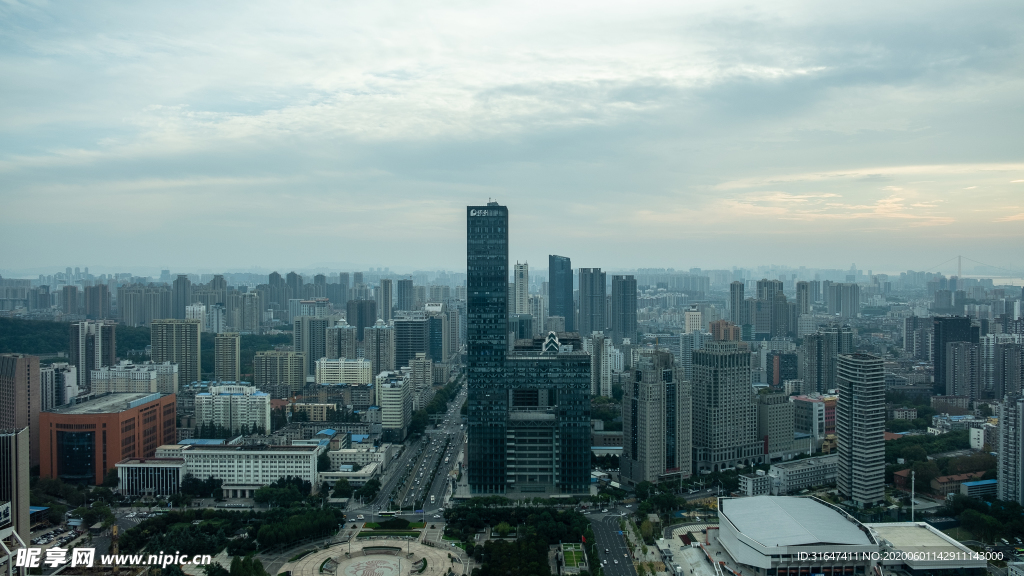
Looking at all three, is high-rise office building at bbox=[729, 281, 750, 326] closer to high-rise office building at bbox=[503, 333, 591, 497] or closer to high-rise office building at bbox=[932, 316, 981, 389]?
high-rise office building at bbox=[932, 316, 981, 389]

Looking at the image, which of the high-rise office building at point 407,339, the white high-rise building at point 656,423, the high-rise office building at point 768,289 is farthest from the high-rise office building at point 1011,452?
the high-rise office building at point 768,289

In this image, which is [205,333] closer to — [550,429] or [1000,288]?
[550,429]

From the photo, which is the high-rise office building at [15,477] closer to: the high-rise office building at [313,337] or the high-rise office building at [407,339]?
the high-rise office building at [407,339]

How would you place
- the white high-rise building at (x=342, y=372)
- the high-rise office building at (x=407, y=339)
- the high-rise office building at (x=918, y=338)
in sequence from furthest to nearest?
the high-rise office building at (x=918, y=338) < the high-rise office building at (x=407, y=339) < the white high-rise building at (x=342, y=372)

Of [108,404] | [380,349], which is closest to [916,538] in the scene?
[108,404]

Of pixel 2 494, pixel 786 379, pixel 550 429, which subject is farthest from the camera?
pixel 786 379

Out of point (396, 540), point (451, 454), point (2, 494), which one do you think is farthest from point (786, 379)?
point (2, 494)
